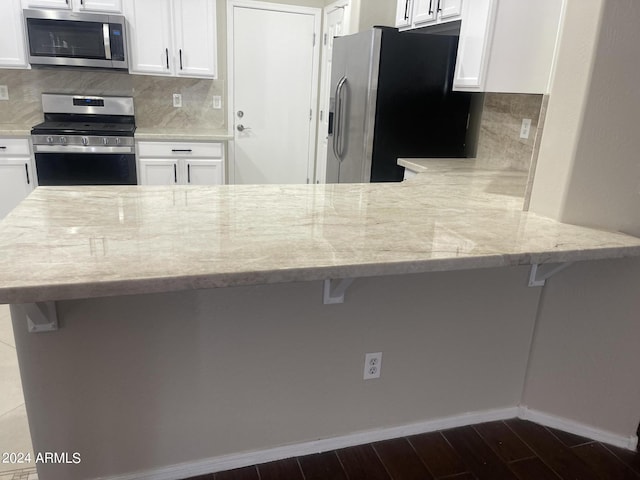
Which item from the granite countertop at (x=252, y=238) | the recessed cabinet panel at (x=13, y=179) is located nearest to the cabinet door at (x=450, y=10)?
the granite countertop at (x=252, y=238)

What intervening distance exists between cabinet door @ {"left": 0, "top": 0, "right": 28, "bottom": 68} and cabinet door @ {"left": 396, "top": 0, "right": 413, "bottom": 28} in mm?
2795

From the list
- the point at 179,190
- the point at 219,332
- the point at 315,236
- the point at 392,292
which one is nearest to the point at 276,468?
the point at 219,332

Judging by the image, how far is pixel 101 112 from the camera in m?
4.29

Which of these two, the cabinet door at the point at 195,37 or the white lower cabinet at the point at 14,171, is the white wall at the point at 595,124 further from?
the white lower cabinet at the point at 14,171

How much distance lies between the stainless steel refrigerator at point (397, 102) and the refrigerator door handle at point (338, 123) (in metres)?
0.03

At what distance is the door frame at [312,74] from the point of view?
4.49 meters

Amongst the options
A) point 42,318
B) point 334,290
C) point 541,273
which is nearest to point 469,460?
point 541,273

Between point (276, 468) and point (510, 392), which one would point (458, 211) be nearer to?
point (510, 392)

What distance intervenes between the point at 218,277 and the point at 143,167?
10.5ft

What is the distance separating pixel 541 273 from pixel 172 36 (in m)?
3.43

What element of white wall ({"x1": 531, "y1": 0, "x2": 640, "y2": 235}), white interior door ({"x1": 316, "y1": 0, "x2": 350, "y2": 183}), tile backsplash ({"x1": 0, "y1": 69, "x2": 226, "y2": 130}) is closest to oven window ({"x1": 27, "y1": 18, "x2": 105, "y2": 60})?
tile backsplash ({"x1": 0, "y1": 69, "x2": 226, "y2": 130})

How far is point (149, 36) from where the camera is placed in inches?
156

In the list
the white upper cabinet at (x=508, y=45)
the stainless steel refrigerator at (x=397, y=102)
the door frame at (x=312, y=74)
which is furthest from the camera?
the door frame at (x=312, y=74)

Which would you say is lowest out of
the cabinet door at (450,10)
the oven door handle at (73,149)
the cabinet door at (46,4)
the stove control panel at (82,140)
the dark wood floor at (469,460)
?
the dark wood floor at (469,460)
